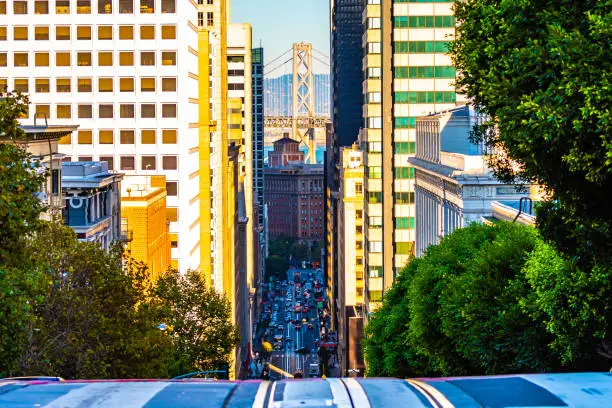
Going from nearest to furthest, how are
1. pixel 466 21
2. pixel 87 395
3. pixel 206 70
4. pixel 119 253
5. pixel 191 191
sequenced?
pixel 87 395 → pixel 466 21 → pixel 119 253 → pixel 191 191 → pixel 206 70

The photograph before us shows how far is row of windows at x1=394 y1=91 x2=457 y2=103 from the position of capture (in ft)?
362

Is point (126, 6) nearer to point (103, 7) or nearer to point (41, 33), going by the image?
point (103, 7)

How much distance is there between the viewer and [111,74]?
93.5 m

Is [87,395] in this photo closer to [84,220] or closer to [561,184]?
[561,184]

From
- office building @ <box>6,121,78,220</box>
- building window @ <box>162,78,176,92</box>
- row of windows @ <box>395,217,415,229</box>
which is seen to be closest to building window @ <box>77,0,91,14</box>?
building window @ <box>162,78,176,92</box>

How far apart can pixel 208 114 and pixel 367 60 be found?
54.7 ft

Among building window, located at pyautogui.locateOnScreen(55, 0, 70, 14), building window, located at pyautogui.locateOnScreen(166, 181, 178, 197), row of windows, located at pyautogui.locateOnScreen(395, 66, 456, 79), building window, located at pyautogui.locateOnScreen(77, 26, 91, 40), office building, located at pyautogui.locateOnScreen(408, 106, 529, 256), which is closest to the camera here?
office building, located at pyautogui.locateOnScreen(408, 106, 529, 256)

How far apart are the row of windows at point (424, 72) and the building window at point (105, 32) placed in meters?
27.2

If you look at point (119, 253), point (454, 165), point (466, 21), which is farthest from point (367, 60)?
point (466, 21)

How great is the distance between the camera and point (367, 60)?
11925 cm

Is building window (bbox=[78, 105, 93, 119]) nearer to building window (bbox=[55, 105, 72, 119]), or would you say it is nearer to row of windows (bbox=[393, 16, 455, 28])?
building window (bbox=[55, 105, 72, 119])

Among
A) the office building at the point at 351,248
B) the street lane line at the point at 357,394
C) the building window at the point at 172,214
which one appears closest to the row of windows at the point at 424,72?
the building window at the point at 172,214

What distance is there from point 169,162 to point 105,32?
411 inches

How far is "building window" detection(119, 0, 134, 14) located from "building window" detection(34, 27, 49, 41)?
17.9 ft
